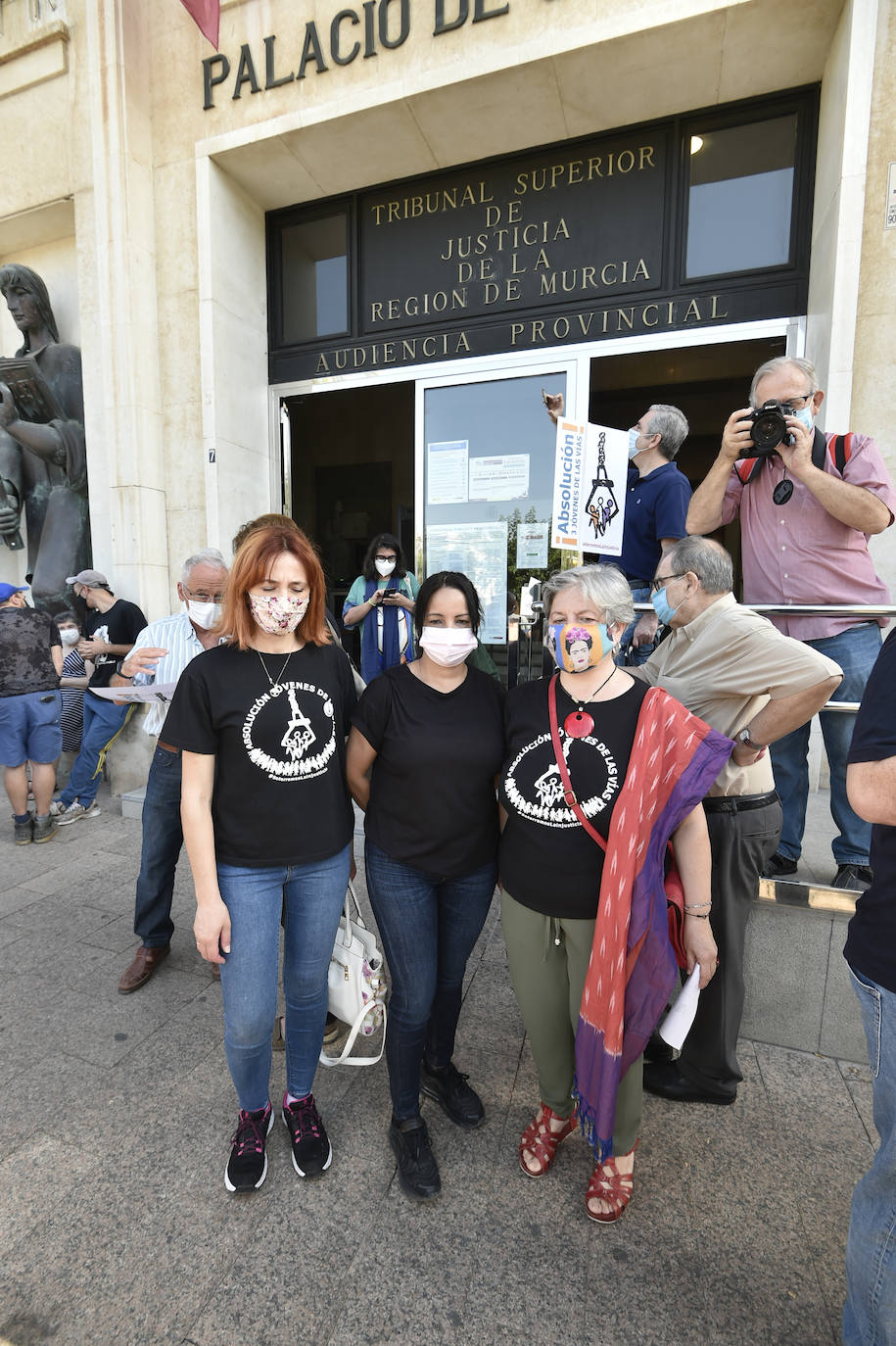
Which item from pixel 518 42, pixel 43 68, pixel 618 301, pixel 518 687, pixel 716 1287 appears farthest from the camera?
pixel 43 68

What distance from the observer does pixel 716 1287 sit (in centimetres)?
177

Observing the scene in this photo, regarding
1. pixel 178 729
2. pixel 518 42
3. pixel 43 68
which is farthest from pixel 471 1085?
pixel 43 68

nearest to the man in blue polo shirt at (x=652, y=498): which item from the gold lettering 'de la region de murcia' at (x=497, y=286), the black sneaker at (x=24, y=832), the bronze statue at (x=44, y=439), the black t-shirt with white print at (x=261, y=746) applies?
the black t-shirt with white print at (x=261, y=746)

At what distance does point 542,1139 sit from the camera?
7.02ft

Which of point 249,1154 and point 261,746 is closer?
point 261,746

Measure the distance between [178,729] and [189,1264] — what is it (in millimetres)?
1465

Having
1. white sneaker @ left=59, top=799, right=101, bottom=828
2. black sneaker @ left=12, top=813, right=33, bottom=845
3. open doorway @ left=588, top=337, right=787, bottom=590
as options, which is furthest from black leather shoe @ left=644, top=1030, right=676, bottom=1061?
open doorway @ left=588, top=337, right=787, bottom=590

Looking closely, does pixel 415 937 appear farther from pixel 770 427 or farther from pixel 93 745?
pixel 93 745

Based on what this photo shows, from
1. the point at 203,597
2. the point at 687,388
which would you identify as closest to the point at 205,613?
the point at 203,597

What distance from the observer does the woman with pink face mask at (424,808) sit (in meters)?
1.99

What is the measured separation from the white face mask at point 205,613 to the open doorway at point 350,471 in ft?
24.2

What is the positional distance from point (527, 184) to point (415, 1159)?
6518 millimetres

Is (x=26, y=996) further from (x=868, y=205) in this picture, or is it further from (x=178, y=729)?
(x=868, y=205)

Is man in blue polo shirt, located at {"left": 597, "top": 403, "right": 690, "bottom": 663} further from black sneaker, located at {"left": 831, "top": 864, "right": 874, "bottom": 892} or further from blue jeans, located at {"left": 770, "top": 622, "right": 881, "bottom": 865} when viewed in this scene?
black sneaker, located at {"left": 831, "top": 864, "right": 874, "bottom": 892}
